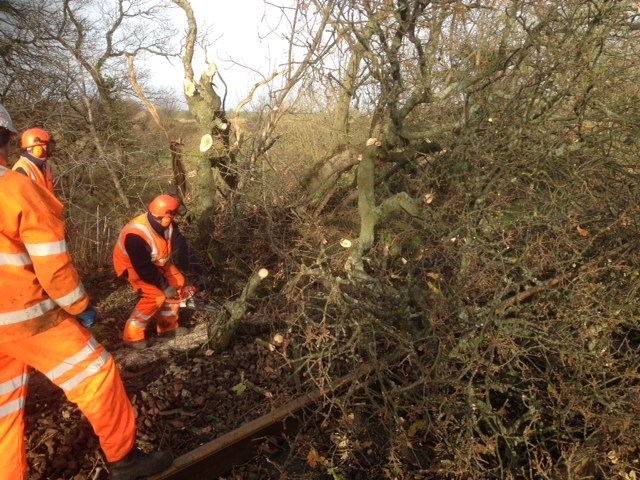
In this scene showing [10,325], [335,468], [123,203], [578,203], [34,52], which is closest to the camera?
[10,325]

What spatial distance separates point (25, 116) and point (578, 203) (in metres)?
8.38

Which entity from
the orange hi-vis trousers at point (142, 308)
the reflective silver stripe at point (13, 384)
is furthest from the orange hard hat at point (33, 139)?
the reflective silver stripe at point (13, 384)

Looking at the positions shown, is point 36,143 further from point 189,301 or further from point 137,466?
point 137,466

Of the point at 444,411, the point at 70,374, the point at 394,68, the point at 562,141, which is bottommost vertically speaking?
the point at 444,411

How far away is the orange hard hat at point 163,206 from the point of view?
4.31 metres

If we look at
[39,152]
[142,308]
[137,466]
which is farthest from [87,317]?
[39,152]

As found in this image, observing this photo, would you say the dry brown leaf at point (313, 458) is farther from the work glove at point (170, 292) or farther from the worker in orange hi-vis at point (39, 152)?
the worker in orange hi-vis at point (39, 152)

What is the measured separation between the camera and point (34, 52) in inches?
347

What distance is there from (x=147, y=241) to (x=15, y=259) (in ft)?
6.97

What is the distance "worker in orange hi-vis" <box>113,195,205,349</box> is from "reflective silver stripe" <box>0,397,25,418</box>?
2.07 m

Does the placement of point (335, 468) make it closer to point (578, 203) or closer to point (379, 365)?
point (379, 365)

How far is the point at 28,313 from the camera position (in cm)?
234

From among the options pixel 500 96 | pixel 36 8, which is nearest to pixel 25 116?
pixel 36 8

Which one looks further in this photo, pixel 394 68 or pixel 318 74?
pixel 318 74
